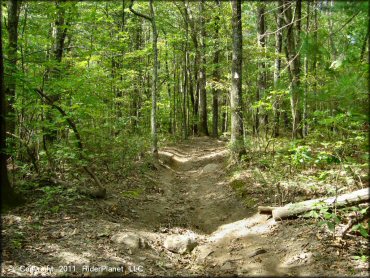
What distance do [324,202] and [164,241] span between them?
10.9 ft

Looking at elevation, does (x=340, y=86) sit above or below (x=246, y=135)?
above

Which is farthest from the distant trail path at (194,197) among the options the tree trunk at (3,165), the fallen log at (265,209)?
the tree trunk at (3,165)

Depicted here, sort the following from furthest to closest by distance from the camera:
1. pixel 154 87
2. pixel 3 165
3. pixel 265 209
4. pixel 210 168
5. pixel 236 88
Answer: pixel 154 87 → pixel 210 168 → pixel 236 88 → pixel 265 209 → pixel 3 165

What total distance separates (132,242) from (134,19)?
19527mm

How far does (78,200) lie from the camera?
296 inches

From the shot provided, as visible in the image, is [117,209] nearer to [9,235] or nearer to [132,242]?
[132,242]

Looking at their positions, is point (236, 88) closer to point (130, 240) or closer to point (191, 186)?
point (191, 186)

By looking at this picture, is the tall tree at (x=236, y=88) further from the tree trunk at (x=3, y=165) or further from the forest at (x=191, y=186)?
the tree trunk at (x=3, y=165)

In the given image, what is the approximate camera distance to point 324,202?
18.4 ft

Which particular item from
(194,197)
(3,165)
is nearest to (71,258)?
Result: (3,165)

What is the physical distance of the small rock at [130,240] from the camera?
5.76 metres

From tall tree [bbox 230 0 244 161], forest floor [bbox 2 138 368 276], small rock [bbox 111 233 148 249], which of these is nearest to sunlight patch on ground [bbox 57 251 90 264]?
forest floor [bbox 2 138 368 276]

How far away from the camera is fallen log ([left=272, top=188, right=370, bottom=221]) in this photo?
17.3 feet

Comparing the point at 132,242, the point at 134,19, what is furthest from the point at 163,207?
the point at 134,19
